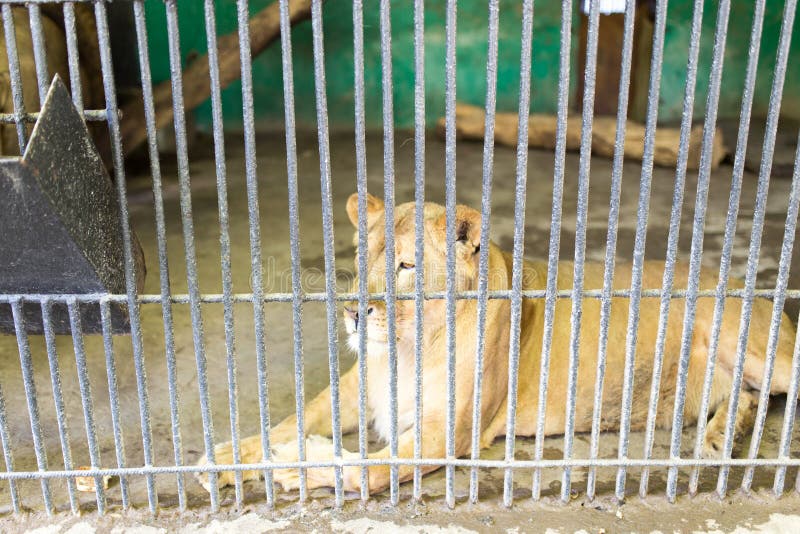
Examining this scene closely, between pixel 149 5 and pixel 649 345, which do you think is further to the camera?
pixel 149 5

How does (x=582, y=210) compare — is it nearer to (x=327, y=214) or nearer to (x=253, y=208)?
(x=327, y=214)

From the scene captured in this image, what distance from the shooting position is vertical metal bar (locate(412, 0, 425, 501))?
2.57 meters

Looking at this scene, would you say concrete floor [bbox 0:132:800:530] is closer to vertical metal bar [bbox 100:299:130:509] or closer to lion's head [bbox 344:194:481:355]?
vertical metal bar [bbox 100:299:130:509]

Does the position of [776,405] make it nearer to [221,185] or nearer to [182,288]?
[221,185]

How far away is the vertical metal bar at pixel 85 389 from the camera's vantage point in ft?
9.27

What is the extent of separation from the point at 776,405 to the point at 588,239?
279 centimetres

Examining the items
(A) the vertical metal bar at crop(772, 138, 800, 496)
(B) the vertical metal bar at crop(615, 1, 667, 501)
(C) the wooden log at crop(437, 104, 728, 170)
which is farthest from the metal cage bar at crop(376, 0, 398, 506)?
(C) the wooden log at crop(437, 104, 728, 170)

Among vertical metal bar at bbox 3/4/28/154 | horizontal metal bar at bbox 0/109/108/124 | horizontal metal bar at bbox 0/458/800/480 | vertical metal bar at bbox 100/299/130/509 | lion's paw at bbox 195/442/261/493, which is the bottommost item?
lion's paw at bbox 195/442/261/493

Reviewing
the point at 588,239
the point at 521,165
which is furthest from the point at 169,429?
the point at 588,239

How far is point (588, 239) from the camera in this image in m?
6.72

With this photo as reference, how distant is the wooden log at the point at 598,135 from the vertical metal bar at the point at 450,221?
19.3ft

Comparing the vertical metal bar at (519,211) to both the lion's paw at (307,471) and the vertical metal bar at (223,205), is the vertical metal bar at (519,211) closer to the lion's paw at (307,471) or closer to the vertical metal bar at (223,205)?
the lion's paw at (307,471)

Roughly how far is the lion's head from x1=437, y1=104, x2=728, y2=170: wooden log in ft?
17.6

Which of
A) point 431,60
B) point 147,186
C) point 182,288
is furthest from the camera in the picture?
point 431,60
